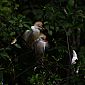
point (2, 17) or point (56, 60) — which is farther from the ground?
point (2, 17)

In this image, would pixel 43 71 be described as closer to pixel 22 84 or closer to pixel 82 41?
pixel 22 84

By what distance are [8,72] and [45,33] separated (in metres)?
0.45

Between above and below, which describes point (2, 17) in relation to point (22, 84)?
above

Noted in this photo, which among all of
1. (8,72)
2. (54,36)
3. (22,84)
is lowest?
(22,84)

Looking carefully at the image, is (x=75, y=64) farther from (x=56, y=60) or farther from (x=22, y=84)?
(x=22, y=84)

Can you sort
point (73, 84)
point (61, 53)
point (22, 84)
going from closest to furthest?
point (73, 84) → point (61, 53) → point (22, 84)

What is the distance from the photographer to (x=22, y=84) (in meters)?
2.82

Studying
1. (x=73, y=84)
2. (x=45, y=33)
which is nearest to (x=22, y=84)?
(x=45, y=33)

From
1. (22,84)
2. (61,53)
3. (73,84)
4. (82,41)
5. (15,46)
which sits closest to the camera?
(73,84)

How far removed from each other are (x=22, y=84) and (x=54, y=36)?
1.52 ft

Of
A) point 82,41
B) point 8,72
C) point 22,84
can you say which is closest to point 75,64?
point 8,72

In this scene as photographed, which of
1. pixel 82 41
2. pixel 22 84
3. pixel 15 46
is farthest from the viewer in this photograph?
pixel 82 41

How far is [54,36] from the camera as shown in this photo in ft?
9.01

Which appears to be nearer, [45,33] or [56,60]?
[56,60]
